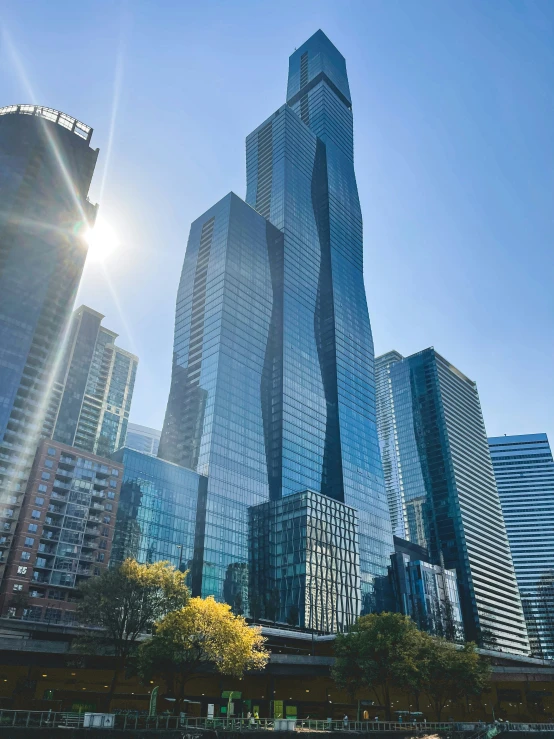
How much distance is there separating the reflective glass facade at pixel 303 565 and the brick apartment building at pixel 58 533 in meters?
45.1

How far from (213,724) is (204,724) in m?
1.21

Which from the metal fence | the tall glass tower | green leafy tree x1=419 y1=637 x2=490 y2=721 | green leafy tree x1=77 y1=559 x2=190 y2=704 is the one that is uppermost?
the tall glass tower

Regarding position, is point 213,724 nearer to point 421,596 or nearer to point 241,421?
point 241,421

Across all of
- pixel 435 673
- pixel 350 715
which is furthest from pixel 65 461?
pixel 435 673

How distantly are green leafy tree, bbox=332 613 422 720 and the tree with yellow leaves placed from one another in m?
16.6

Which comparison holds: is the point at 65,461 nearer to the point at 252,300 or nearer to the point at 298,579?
the point at 298,579

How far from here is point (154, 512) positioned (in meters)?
138

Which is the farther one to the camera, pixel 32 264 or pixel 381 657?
pixel 32 264

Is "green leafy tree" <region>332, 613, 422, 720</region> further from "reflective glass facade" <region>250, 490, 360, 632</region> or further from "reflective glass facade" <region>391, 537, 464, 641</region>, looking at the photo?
"reflective glass facade" <region>391, 537, 464, 641</region>

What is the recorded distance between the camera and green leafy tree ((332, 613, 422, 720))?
65.2 metres

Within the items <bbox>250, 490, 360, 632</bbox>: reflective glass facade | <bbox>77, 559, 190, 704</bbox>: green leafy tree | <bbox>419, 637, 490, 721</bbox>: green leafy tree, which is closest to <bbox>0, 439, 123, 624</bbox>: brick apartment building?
<bbox>250, 490, 360, 632</bbox>: reflective glass facade

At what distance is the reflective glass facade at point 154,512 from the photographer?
132 metres

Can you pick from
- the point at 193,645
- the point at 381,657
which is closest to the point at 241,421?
the point at 381,657

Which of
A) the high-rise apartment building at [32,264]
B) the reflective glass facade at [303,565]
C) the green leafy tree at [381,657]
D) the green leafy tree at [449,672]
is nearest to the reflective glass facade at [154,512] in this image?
the reflective glass facade at [303,565]
